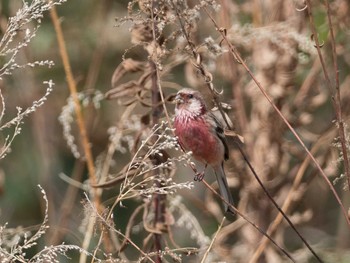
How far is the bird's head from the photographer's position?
12.8 ft

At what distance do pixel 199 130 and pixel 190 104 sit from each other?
122 mm

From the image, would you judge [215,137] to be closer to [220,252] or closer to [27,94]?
[220,252]

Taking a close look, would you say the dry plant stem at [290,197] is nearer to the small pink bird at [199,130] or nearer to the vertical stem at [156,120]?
the small pink bird at [199,130]

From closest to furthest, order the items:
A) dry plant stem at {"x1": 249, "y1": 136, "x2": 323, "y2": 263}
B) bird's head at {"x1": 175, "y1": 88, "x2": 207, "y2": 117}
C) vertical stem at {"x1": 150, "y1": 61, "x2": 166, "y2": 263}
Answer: vertical stem at {"x1": 150, "y1": 61, "x2": 166, "y2": 263}, bird's head at {"x1": 175, "y1": 88, "x2": 207, "y2": 117}, dry plant stem at {"x1": 249, "y1": 136, "x2": 323, "y2": 263}

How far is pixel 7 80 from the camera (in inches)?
239

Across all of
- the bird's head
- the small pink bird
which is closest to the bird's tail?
the small pink bird

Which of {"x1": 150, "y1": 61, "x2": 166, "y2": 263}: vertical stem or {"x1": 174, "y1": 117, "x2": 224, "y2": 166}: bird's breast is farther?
{"x1": 174, "y1": 117, "x2": 224, "y2": 166}: bird's breast

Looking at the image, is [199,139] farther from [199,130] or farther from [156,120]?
[156,120]

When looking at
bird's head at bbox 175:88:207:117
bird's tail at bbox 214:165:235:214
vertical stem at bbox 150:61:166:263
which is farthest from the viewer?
bird's tail at bbox 214:165:235:214

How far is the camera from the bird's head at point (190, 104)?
3.89 metres

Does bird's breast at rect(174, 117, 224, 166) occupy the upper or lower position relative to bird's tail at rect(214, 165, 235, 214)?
upper

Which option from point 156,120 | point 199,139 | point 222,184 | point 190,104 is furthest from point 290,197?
point 156,120

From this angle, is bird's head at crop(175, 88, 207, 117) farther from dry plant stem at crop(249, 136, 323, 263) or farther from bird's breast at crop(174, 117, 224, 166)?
dry plant stem at crop(249, 136, 323, 263)

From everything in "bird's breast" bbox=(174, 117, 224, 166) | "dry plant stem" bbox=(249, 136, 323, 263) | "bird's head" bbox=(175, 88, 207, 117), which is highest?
"bird's head" bbox=(175, 88, 207, 117)
